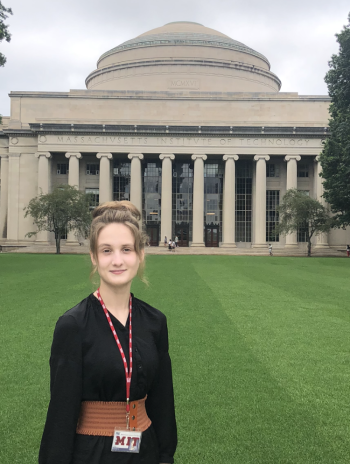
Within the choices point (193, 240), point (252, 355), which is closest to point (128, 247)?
point (252, 355)

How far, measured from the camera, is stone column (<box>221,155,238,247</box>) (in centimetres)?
6525

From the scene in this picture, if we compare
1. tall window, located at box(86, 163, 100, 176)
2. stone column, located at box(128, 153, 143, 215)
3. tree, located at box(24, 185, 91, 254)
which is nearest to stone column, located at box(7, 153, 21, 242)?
tall window, located at box(86, 163, 100, 176)

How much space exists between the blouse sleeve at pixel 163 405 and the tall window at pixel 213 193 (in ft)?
218

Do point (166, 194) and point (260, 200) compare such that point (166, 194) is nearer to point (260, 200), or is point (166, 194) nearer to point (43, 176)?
point (260, 200)

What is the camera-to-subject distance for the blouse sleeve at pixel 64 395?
3.18 meters

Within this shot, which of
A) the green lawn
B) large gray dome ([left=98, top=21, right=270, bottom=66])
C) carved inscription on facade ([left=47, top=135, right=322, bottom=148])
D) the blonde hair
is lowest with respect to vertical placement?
the green lawn

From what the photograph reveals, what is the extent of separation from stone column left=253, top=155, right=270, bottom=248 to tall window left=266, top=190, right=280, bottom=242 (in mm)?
3537

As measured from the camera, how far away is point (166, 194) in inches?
2586

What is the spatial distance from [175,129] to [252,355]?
57797mm

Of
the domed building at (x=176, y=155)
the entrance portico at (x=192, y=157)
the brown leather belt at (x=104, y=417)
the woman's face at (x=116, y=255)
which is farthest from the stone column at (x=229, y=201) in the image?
the brown leather belt at (x=104, y=417)

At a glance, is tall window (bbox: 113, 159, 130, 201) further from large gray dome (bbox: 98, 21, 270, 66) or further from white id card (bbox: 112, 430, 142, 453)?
white id card (bbox: 112, 430, 142, 453)

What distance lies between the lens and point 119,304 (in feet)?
11.6

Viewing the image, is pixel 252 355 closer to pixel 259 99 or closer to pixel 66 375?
pixel 66 375

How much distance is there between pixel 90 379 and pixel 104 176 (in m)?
63.8
